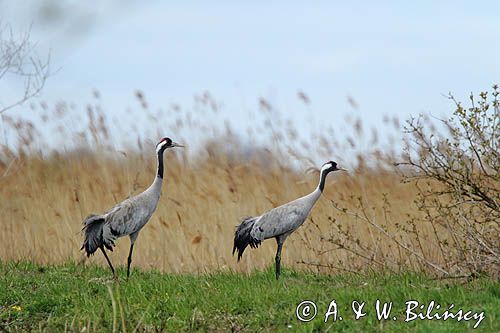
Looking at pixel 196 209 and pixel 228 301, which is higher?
pixel 196 209

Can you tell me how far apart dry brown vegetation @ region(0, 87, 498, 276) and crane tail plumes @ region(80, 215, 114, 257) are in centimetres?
71

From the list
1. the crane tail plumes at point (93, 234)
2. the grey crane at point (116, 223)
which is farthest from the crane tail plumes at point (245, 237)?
the crane tail plumes at point (93, 234)

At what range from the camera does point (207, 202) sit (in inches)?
472

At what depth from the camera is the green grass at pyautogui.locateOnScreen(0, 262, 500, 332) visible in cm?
696

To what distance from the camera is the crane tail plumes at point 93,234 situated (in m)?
9.16

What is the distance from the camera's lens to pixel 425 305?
23.5 ft

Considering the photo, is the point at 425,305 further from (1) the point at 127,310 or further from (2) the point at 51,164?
(2) the point at 51,164

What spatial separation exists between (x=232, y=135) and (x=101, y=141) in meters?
2.08

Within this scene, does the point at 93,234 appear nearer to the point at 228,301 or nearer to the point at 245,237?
the point at 245,237

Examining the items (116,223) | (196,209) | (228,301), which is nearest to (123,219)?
(116,223)

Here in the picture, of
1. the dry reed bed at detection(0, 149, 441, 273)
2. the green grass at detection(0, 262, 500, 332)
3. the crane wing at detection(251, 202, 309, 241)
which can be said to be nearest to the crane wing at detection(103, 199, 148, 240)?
the green grass at detection(0, 262, 500, 332)

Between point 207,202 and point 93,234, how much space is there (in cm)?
298

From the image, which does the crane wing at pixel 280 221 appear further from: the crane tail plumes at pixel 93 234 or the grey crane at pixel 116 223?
the crane tail plumes at pixel 93 234

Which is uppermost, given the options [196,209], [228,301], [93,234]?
[196,209]
